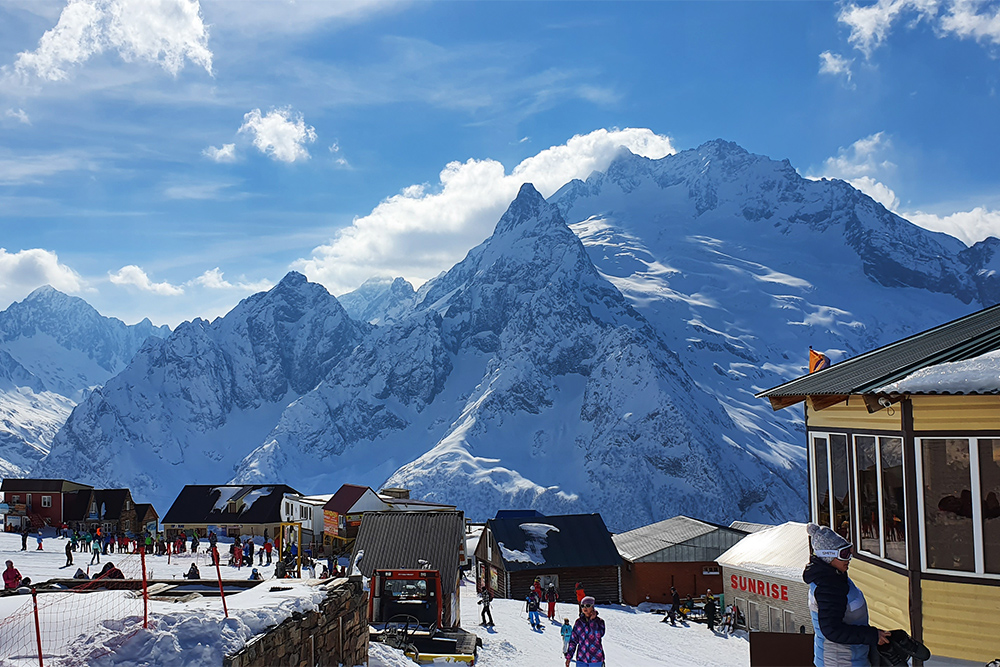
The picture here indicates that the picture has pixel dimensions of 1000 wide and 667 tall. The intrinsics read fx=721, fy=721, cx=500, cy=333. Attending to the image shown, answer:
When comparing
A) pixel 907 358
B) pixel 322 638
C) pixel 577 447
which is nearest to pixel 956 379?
pixel 907 358

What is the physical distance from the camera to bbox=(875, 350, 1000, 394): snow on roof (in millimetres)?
8875

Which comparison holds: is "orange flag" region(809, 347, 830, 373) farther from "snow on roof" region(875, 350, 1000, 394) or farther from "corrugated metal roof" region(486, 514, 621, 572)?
"corrugated metal roof" region(486, 514, 621, 572)

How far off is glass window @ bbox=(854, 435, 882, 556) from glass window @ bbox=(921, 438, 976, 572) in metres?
0.97

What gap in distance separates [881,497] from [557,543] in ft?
122

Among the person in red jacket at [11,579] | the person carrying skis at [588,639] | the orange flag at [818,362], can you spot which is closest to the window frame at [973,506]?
the person carrying skis at [588,639]

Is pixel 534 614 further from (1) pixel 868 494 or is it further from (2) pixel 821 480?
(1) pixel 868 494

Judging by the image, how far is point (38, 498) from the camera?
53.8 metres

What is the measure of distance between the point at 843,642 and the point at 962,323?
9.02 metres

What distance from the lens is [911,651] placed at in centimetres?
621

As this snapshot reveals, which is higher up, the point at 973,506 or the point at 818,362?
the point at 818,362

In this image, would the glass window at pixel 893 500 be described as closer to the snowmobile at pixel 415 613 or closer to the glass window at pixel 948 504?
the glass window at pixel 948 504

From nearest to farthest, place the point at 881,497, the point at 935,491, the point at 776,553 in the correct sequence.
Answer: the point at 935,491, the point at 881,497, the point at 776,553

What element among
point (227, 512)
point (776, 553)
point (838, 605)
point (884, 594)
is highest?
point (838, 605)

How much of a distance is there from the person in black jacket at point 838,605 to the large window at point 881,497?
13.9ft
